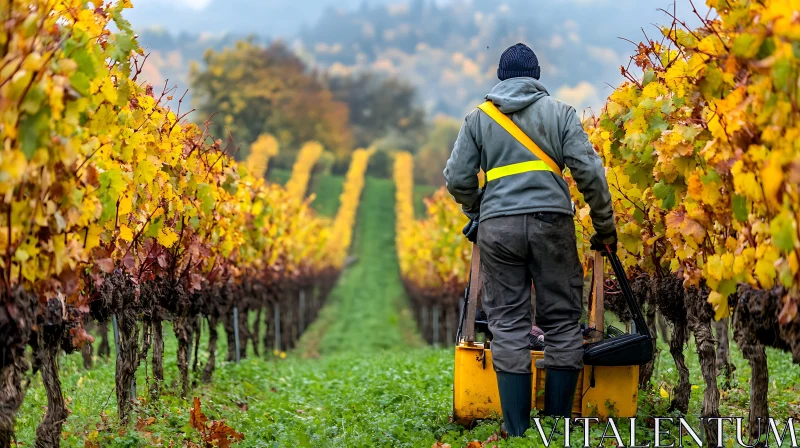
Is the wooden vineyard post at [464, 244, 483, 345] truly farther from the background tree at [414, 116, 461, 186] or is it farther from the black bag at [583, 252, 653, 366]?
the background tree at [414, 116, 461, 186]

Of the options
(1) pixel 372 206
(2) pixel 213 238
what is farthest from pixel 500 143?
(1) pixel 372 206

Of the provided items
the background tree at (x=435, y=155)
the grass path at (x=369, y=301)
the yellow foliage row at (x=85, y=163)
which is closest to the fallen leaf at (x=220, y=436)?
the yellow foliage row at (x=85, y=163)

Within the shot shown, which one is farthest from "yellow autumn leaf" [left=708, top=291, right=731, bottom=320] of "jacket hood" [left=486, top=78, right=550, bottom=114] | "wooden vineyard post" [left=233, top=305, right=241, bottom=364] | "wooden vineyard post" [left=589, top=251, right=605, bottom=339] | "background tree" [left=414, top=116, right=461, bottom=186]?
"background tree" [left=414, top=116, right=461, bottom=186]

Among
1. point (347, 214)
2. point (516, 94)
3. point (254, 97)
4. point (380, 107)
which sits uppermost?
point (380, 107)

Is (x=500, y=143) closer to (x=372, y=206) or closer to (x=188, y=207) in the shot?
(x=188, y=207)

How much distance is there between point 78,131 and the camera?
12.3ft

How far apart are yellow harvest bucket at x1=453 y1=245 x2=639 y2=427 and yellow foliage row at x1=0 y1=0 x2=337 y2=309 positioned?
218 centimetres

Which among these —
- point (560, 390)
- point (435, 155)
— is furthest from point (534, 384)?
point (435, 155)

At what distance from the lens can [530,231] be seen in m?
5.11

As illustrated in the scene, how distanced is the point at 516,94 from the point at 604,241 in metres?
1.04

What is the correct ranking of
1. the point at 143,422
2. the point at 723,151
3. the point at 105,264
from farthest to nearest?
the point at 143,422 < the point at 105,264 < the point at 723,151

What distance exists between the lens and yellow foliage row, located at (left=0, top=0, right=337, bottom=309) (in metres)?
3.35

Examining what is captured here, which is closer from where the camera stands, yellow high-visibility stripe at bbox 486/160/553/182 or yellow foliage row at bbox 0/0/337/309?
yellow foliage row at bbox 0/0/337/309

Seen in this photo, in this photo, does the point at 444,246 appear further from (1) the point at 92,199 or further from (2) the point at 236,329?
(1) the point at 92,199
